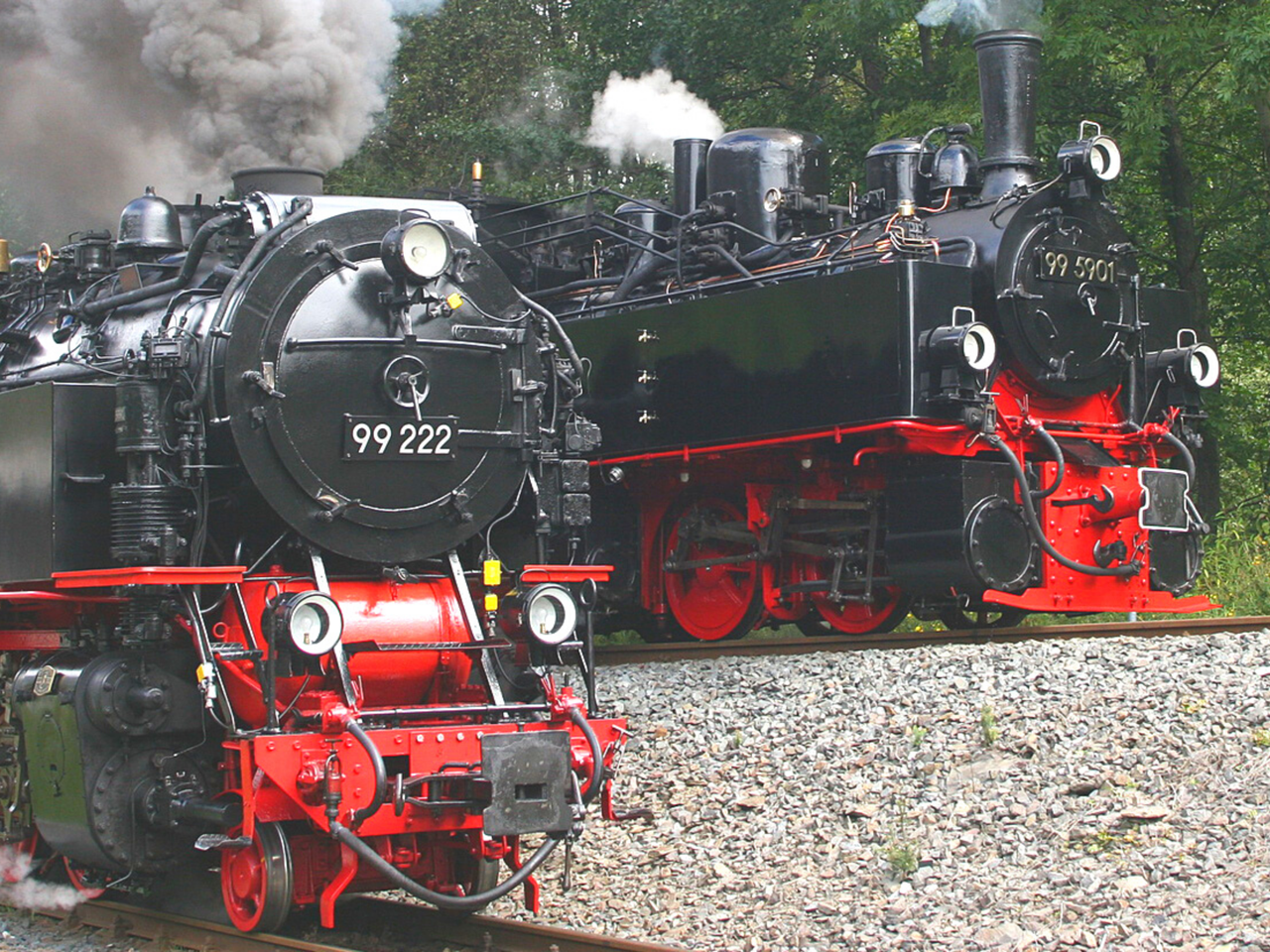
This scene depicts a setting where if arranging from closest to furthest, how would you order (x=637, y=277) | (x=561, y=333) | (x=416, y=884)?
(x=416, y=884)
(x=561, y=333)
(x=637, y=277)

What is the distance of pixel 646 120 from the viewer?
56.3 feet

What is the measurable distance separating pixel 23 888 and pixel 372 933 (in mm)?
1696

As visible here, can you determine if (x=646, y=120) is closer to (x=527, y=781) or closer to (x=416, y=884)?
(x=527, y=781)

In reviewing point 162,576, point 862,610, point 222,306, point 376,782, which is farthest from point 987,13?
point 376,782

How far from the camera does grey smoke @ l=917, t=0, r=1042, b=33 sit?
1445 cm

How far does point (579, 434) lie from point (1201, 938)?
10.3ft

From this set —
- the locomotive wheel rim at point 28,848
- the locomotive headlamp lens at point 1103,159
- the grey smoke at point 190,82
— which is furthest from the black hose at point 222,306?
the locomotive headlamp lens at point 1103,159

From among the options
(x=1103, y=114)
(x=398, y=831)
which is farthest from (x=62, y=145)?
(x=1103, y=114)

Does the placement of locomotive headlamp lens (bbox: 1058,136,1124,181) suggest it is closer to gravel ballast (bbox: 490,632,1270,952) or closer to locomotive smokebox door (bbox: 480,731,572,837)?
gravel ballast (bbox: 490,632,1270,952)

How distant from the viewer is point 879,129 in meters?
16.4

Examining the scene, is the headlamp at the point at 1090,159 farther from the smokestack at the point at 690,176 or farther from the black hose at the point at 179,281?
the black hose at the point at 179,281

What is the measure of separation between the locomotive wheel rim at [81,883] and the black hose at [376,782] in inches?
70.7

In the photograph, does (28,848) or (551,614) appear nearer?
(551,614)

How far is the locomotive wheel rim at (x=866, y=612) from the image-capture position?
11094 mm
